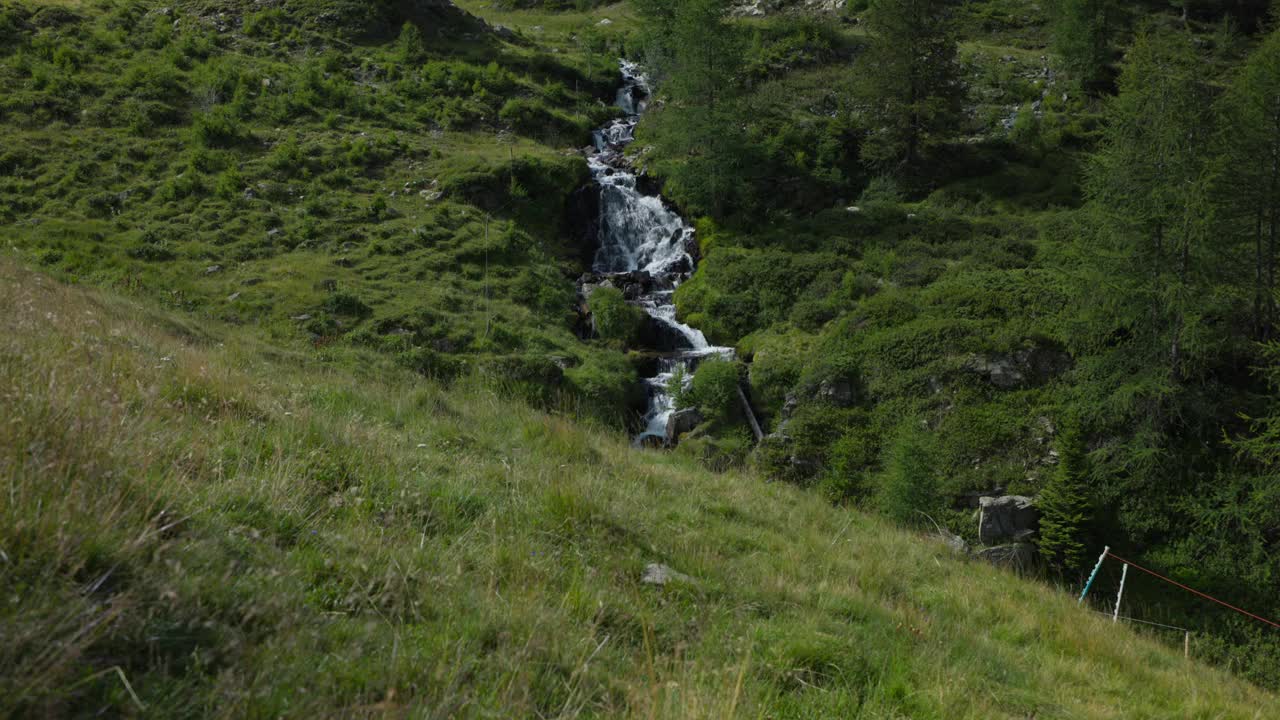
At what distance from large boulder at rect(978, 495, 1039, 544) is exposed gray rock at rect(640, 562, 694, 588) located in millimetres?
13807

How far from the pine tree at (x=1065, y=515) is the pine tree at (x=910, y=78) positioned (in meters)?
21.7

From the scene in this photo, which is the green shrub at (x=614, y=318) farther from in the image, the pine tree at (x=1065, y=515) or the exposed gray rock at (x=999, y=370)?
the pine tree at (x=1065, y=515)

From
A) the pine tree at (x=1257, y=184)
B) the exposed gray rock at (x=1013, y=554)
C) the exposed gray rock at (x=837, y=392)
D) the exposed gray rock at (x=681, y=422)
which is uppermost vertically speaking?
the pine tree at (x=1257, y=184)

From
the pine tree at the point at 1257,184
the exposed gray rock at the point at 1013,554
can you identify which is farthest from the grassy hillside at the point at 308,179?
the pine tree at the point at 1257,184

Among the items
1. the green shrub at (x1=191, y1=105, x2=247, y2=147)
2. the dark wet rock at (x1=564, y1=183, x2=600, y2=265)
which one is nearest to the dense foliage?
the dark wet rock at (x1=564, y1=183, x2=600, y2=265)

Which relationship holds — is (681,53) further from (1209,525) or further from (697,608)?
(697,608)

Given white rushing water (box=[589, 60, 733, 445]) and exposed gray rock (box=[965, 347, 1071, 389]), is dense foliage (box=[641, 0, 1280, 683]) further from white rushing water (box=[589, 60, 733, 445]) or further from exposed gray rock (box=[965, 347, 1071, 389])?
white rushing water (box=[589, 60, 733, 445])

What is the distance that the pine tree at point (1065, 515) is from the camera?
47.2 feet

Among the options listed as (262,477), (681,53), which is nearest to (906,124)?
(681,53)

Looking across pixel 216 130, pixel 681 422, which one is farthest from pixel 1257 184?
pixel 216 130

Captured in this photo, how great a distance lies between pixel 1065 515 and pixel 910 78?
2570 centimetres

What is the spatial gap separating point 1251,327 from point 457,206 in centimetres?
2779

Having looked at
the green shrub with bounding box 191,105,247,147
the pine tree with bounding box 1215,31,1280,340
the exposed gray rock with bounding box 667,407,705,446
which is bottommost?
the exposed gray rock with bounding box 667,407,705,446

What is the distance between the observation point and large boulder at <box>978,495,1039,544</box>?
15297mm
